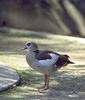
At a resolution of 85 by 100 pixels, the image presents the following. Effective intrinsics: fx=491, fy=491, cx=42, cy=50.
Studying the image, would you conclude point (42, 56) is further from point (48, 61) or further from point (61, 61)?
point (61, 61)

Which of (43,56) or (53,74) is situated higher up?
(43,56)

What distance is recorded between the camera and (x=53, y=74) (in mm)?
9578

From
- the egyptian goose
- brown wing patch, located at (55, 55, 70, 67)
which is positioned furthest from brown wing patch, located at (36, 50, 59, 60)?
brown wing patch, located at (55, 55, 70, 67)

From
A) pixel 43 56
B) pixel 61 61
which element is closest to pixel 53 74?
pixel 61 61

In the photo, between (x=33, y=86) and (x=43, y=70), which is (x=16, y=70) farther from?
(x=43, y=70)

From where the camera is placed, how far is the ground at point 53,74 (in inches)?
313

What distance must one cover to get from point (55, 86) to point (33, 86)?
38 centimetres

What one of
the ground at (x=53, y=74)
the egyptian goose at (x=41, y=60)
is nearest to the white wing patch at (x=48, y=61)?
the egyptian goose at (x=41, y=60)

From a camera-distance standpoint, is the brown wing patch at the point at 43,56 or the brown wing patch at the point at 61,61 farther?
the brown wing patch at the point at 61,61

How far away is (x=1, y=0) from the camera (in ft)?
53.8

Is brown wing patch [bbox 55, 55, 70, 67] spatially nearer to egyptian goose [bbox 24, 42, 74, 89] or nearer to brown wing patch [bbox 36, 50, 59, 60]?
egyptian goose [bbox 24, 42, 74, 89]

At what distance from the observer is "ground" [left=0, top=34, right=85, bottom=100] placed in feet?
26.1

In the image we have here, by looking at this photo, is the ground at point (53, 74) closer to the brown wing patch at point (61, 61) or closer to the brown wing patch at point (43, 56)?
the brown wing patch at point (61, 61)

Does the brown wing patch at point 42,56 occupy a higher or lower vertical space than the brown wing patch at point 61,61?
higher
